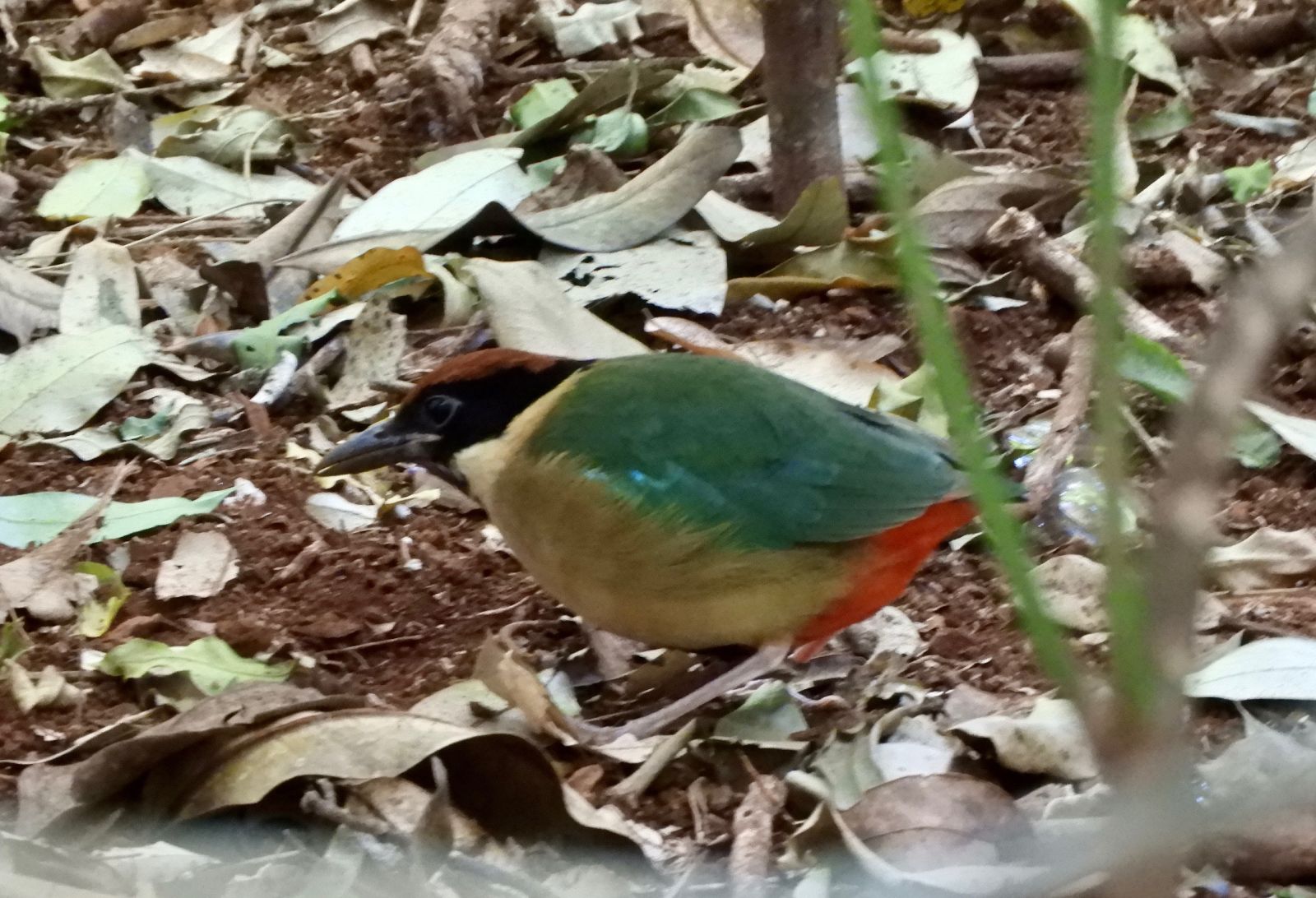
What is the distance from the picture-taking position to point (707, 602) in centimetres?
281

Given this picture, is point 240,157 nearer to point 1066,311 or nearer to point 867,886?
point 1066,311

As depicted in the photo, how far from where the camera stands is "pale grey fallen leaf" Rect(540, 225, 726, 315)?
421cm

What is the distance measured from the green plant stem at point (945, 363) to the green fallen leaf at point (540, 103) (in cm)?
445

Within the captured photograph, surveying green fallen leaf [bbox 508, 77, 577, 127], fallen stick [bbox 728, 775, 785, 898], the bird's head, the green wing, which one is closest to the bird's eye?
the bird's head

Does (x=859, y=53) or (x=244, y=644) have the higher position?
(x=859, y=53)

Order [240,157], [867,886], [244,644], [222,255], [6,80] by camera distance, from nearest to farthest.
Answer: [867,886], [244,644], [222,255], [240,157], [6,80]

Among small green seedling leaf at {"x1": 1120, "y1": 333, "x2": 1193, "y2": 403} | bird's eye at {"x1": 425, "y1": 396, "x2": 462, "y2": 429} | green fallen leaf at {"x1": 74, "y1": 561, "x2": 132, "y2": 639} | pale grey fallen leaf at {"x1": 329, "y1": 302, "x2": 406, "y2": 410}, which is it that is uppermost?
bird's eye at {"x1": 425, "y1": 396, "x2": 462, "y2": 429}

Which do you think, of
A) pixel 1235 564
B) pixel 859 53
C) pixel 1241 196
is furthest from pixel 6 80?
pixel 859 53

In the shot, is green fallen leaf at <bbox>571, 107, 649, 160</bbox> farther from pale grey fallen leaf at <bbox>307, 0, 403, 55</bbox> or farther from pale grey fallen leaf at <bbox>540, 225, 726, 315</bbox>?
pale grey fallen leaf at <bbox>307, 0, 403, 55</bbox>

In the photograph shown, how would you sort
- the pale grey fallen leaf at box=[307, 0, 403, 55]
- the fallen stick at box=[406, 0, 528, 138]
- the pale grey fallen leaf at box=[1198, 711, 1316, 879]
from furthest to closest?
1. the pale grey fallen leaf at box=[307, 0, 403, 55]
2. the fallen stick at box=[406, 0, 528, 138]
3. the pale grey fallen leaf at box=[1198, 711, 1316, 879]

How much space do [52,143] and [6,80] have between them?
0.56 m

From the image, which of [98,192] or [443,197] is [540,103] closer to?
[443,197]

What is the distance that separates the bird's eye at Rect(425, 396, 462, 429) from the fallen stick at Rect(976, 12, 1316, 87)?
3.07m

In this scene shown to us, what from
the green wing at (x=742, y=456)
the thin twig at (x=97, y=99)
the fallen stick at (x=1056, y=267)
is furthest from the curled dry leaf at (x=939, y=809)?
the thin twig at (x=97, y=99)
